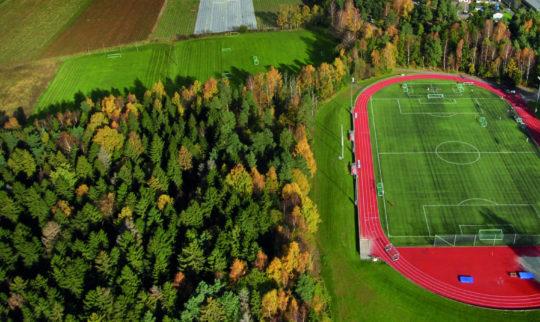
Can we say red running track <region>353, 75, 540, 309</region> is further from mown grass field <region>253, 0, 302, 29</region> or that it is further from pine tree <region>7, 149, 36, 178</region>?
mown grass field <region>253, 0, 302, 29</region>

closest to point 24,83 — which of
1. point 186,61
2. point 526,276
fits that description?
point 186,61

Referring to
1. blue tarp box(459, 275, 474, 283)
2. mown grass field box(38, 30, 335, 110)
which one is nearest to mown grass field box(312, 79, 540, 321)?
blue tarp box(459, 275, 474, 283)

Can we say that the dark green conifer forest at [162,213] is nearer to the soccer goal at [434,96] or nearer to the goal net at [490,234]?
the goal net at [490,234]

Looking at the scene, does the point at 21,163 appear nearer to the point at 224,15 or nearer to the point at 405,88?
the point at 405,88

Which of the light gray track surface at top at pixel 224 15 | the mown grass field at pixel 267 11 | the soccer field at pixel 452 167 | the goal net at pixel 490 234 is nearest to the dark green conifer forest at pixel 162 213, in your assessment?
the soccer field at pixel 452 167

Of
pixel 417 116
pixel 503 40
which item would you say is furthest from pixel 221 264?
pixel 503 40
